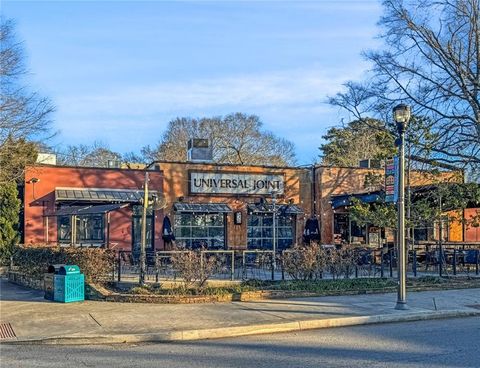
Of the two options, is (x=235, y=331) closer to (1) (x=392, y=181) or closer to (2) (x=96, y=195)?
(1) (x=392, y=181)

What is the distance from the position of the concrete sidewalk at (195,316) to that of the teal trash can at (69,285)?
30 cm

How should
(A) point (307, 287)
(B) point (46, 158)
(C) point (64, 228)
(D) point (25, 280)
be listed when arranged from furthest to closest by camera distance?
(B) point (46, 158) → (C) point (64, 228) → (D) point (25, 280) → (A) point (307, 287)

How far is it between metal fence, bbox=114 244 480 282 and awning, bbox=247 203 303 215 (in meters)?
7.96

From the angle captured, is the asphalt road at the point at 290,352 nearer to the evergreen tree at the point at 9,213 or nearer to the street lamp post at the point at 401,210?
the street lamp post at the point at 401,210

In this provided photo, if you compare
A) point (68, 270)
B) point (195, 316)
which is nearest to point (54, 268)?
point (68, 270)

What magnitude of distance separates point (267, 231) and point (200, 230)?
12.6 feet

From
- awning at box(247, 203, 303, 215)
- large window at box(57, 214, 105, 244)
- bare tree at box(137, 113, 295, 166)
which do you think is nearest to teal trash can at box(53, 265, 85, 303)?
large window at box(57, 214, 105, 244)

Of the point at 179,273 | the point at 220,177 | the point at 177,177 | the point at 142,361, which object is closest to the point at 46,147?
the point at 177,177

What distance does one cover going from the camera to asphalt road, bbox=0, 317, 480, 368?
8.00 meters

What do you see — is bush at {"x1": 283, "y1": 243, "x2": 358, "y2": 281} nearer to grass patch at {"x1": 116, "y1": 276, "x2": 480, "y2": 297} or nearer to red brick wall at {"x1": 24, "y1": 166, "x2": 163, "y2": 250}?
grass patch at {"x1": 116, "y1": 276, "x2": 480, "y2": 297}

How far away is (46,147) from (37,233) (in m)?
4.26

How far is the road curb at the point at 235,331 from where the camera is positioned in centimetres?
981

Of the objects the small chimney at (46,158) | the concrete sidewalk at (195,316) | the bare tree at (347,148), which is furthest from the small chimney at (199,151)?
the concrete sidewalk at (195,316)

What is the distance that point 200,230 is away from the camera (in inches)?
1200
